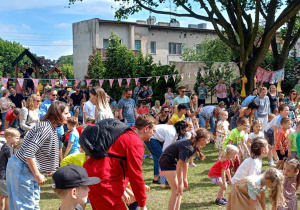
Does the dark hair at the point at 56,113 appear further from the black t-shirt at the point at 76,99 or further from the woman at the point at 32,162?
the black t-shirt at the point at 76,99

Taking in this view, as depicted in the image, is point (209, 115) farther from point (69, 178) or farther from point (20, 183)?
point (69, 178)

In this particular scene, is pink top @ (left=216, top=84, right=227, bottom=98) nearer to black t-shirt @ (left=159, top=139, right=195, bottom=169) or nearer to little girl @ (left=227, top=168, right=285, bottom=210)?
Answer: black t-shirt @ (left=159, top=139, right=195, bottom=169)

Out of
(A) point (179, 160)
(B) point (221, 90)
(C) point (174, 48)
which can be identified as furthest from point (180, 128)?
(C) point (174, 48)

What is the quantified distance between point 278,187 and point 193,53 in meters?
31.8

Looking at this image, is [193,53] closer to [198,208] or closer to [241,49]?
[241,49]

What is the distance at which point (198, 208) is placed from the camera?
6207mm

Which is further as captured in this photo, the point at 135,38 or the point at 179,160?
the point at 135,38

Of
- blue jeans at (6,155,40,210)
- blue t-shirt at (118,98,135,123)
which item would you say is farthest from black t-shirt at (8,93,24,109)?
blue jeans at (6,155,40,210)

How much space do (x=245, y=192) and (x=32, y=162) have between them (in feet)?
8.91

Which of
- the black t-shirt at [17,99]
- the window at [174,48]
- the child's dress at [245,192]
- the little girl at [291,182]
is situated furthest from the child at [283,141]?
the window at [174,48]

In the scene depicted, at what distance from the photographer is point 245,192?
470cm

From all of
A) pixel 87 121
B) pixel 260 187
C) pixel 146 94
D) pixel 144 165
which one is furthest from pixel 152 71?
pixel 260 187

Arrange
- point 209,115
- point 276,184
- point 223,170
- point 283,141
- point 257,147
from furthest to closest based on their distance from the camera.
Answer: point 209,115 → point 283,141 → point 223,170 → point 257,147 → point 276,184

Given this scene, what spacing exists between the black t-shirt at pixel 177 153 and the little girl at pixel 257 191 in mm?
819
